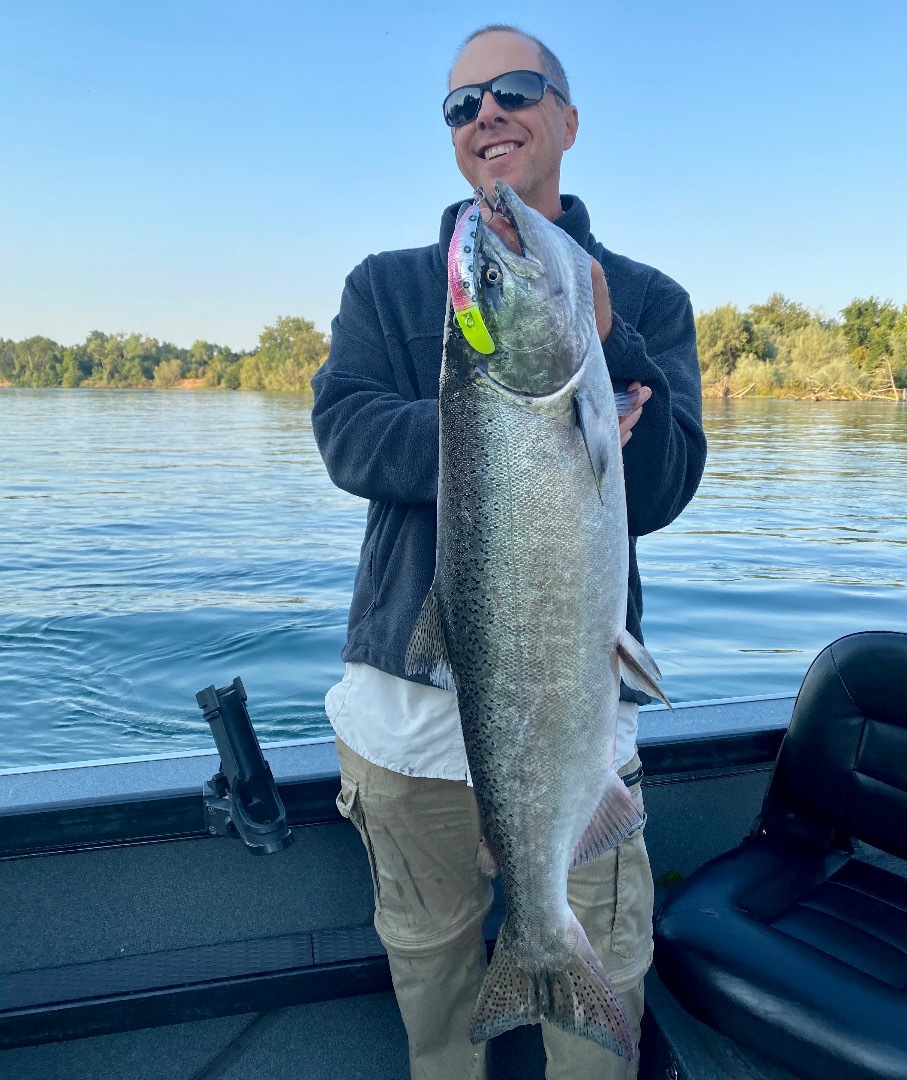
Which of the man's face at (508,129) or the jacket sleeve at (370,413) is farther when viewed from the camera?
the man's face at (508,129)

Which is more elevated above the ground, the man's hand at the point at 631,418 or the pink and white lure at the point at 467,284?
the pink and white lure at the point at 467,284

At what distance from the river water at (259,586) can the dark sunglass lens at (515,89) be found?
2.31 metres

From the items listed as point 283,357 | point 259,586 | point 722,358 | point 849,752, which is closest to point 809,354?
point 722,358

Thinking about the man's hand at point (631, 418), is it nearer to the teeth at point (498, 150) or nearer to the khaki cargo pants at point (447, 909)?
the teeth at point (498, 150)

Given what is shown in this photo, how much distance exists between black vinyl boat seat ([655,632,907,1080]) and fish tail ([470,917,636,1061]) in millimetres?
587

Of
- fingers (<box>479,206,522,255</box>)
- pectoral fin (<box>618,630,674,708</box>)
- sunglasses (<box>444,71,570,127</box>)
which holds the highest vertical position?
sunglasses (<box>444,71,570,127</box>)

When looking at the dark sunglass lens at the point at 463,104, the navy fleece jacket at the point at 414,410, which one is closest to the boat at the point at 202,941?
the navy fleece jacket at the point at 414,410

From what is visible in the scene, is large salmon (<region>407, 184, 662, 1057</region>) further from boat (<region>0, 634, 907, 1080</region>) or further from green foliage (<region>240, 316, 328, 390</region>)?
green foliage (<region>240, 316, 328, 390</region>)

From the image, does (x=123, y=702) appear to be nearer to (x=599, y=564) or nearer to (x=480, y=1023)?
(x=480, y=1023)

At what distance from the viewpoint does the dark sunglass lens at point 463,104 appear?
227cm

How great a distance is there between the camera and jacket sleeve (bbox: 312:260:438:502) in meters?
2.05

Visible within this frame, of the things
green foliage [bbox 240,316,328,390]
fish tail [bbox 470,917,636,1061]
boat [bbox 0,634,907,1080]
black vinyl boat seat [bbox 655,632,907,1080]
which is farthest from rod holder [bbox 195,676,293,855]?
green foliage [bbox 240,316,328,390]

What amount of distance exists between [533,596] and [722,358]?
245 feet

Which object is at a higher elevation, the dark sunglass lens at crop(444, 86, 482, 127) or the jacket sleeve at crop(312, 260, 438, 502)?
the dark sunglass lens at crop(444, 86, 482, 127)
